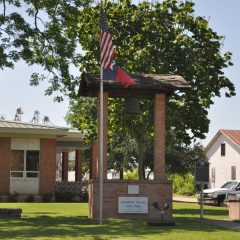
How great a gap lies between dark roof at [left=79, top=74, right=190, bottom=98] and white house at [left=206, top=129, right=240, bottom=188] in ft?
109

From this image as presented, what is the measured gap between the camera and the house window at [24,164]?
36562 millimetres

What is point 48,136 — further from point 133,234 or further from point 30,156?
point 133,234

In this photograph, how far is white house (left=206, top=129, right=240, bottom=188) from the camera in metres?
53.7

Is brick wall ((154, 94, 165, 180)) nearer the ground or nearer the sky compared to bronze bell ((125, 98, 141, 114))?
nearer the ground

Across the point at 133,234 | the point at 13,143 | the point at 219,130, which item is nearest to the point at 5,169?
the point at 13,143

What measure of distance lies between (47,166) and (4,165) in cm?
267

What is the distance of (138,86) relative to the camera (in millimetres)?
20109

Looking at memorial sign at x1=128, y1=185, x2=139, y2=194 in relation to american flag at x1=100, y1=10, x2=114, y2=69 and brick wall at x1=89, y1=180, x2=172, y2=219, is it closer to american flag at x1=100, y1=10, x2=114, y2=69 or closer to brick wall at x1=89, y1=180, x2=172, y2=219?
brick wall at x1=89, y1=180, x2=172, y2=219

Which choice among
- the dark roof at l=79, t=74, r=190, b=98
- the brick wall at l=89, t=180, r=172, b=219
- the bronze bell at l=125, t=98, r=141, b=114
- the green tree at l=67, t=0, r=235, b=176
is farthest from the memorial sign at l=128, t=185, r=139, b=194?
the green tree at l=67, t=0, r=235, b=176

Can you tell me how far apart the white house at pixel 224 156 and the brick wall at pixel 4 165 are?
23764mm

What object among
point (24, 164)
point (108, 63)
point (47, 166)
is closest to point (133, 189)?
point (108, 63)

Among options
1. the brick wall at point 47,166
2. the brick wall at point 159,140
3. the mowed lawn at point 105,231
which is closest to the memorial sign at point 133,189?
the brick wall at point 159,140

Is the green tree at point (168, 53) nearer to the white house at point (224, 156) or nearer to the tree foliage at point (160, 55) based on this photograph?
the tree foliage at point (160, 55)

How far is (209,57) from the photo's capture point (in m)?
29.4
